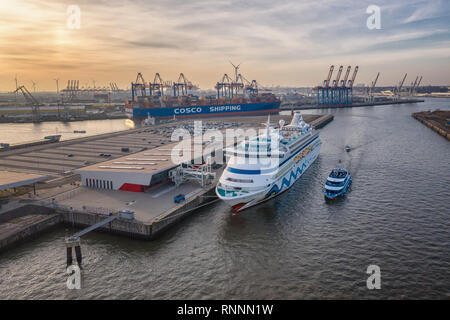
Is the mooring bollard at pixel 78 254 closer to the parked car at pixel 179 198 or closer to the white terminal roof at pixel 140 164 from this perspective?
the parked car at pixel 179 198

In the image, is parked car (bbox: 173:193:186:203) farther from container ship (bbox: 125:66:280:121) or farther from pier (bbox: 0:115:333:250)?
container ship (bbox: 125:66:280:121)

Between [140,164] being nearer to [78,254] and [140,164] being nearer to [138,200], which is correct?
[138,200]

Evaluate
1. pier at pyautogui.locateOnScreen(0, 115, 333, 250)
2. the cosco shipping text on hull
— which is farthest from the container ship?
pier at pyautogui.locateOnScreen(0, 115, 333, 250)

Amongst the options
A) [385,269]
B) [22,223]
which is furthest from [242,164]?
[22,223]

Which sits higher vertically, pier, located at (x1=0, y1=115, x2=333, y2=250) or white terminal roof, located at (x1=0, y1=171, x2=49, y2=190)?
white terminal roof, located at (x1=0, y1=171, x2=49, y2=190)

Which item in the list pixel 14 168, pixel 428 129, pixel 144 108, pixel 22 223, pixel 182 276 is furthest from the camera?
pixel 144 108
